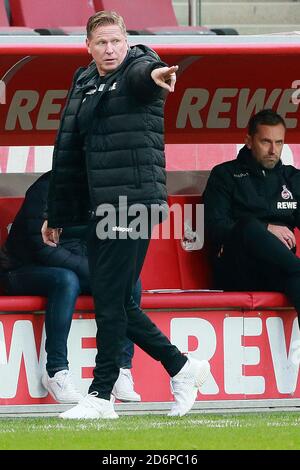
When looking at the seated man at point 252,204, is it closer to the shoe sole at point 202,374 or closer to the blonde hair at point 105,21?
the shoe sole at point 202,374

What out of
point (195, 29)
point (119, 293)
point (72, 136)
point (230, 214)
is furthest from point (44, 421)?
point (195, 29)

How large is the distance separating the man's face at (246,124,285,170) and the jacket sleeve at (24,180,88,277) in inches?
45.6

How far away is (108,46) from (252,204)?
1.76 m

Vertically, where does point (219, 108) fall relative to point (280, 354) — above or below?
above

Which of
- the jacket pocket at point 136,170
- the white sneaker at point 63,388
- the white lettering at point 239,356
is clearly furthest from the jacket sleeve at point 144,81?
the white lettering at point 239,356

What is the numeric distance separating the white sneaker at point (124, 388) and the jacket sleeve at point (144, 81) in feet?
5.39

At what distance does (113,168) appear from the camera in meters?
6.03

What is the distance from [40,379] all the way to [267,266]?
1.34m

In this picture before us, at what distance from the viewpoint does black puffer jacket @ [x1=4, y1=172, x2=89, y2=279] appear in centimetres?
714

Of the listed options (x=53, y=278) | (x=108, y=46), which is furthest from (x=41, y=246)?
(x=108, y=46)

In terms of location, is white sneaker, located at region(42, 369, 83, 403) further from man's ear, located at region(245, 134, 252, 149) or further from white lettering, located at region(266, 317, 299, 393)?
man's ear, located at region(245, 134, 252, 149)

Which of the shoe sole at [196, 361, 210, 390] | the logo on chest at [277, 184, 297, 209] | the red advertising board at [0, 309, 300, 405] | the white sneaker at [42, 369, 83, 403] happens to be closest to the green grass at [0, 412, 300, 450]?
the shoe sole at [196, 361, 210, 390]

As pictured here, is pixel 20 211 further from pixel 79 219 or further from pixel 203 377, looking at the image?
pixel 203 377

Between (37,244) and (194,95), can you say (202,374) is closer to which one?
(37,244)
